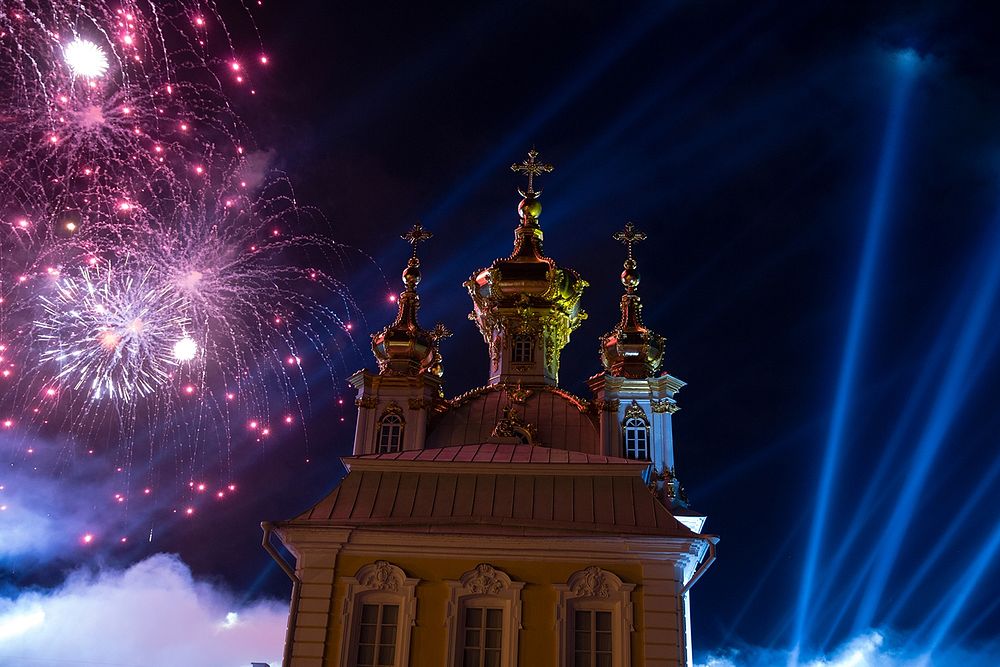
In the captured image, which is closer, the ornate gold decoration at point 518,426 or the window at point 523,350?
the ornate gold decoration at point 518,426

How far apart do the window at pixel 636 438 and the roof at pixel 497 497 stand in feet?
38.4

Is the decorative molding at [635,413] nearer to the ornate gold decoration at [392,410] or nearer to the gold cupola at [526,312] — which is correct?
the gold cupola at [526,312]

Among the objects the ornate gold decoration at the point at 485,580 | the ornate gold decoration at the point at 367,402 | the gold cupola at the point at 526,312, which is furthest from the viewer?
the gold cupola at the point at 526,312

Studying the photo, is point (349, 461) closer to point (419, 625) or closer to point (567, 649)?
point (419, 625)

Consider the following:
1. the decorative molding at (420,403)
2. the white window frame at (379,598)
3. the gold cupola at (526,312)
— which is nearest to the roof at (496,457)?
the white window frame at (379,598)

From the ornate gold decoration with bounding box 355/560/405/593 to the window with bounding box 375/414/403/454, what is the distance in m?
14.0

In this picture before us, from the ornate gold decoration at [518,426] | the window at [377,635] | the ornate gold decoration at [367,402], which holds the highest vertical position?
the ornate gold decoration at [367,402]

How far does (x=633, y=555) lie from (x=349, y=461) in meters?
5.80

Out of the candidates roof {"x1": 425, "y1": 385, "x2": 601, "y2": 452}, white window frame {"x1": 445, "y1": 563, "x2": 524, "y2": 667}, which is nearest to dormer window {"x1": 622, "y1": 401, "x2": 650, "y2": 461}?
roof {"x1": 425, "y1": 385, "x2": 601, "y2": 452}

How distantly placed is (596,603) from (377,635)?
379 cm

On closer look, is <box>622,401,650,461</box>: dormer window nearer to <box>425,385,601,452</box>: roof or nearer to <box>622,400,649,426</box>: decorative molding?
<box>622,400,649,426</box>: decorative molding

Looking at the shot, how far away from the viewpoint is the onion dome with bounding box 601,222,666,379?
32031 millimetres

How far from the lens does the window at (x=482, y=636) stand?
15977mm

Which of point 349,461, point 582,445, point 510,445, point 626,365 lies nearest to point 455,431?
point 582,445
